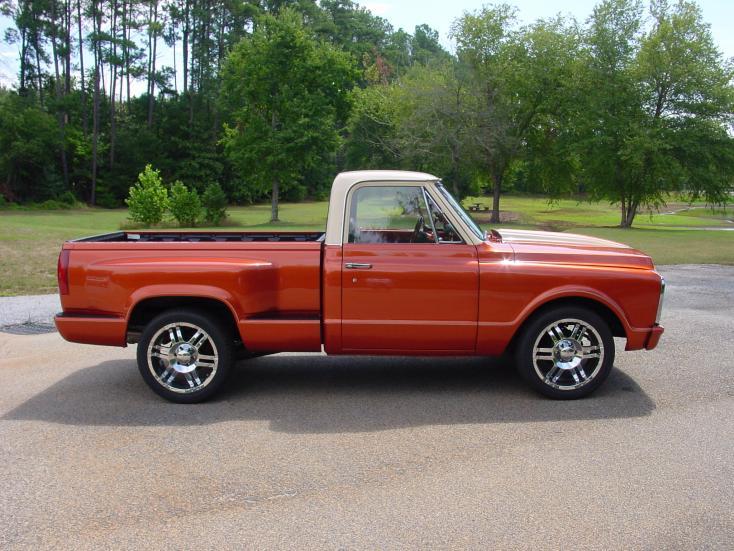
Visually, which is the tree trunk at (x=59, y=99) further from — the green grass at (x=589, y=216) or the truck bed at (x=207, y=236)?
the truck bed at (x=207, y=236)

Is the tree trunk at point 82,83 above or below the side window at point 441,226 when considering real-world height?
above

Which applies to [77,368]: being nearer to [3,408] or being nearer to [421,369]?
[3,408]

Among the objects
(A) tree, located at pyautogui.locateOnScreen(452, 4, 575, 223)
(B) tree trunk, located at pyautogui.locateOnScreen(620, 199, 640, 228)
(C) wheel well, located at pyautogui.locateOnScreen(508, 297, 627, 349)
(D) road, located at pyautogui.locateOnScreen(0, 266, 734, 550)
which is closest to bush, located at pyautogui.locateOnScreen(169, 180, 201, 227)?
(A) tree, located at pyautogui.locateOnScreen(452, 4, 575, 223)

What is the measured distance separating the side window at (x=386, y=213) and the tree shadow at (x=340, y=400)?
1.35 m

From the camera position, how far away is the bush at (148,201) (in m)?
28.5

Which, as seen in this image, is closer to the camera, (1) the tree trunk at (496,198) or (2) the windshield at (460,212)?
(2) the windshield at (460,212)

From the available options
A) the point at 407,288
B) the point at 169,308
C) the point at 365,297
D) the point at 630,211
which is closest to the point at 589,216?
the point at 630,211

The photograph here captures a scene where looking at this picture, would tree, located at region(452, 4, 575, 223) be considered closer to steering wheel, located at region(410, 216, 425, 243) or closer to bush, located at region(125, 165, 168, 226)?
bush, located at region(125, 165, 168, 226)

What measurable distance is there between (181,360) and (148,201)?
24734 mm

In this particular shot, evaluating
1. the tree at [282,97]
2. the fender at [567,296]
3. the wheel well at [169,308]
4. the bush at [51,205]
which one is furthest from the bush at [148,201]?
the fender at [567,296]

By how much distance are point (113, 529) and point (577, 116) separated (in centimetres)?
3956

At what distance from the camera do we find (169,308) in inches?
218

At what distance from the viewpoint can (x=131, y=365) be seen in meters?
6.65

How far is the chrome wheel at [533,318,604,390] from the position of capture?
5367 mm
